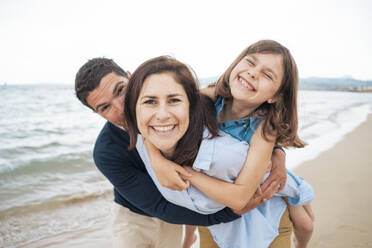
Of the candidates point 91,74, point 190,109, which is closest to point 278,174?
point 190,109

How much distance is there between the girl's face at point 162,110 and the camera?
1.78 m

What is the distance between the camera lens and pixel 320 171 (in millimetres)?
5859

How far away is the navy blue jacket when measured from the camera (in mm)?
2115

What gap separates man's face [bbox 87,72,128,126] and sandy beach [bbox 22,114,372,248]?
2150 mm

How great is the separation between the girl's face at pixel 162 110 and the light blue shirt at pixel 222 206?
0.25 metres

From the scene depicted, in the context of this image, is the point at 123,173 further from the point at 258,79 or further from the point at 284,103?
the point at 284,103

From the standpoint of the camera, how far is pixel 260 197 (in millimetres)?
2086

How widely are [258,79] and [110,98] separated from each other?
4.46ft

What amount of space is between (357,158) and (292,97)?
216 inches

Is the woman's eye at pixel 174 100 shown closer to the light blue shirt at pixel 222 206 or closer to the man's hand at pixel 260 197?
the light blue shirt at pixel 222 206

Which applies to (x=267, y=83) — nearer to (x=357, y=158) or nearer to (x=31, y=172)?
(x=357, y=158)

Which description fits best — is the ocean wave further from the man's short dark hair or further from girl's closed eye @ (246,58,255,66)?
girl's closed eye @ (246,58,255,66)

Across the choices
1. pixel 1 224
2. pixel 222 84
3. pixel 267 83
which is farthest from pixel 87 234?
pixel 267 83

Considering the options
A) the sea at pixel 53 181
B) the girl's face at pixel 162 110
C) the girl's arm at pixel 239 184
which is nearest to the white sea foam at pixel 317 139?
the sea at pixel 53 181
